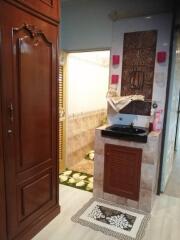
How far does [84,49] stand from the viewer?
2877 millimetres

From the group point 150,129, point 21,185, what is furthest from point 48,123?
point 150,129

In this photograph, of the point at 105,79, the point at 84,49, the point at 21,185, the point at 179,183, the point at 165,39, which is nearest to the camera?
the point at 21,185

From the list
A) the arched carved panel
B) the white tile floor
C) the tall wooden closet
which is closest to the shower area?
the white tile floor

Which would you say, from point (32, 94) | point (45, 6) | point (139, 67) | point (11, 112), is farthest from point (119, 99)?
point (11, 112)

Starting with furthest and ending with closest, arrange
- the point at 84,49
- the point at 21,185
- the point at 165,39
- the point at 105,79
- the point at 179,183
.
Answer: the point at 105,79 → the point at 179,183 → the point at 84,49 → the point at 165,39 → the point at 21,185

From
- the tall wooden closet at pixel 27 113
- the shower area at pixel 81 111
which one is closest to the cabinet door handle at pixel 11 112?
the tall wooden closet at pixel 27 113

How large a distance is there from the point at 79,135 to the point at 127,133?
A: 160 cm

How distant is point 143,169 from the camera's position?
2291mm

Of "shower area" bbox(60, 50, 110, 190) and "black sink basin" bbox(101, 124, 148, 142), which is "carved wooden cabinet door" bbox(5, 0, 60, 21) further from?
"black sink basin" bbox(101, 124, 148, 142)

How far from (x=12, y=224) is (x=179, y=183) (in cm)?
246

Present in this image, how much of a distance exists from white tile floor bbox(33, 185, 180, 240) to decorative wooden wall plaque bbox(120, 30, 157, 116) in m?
1.16

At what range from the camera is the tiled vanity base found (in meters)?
2.23

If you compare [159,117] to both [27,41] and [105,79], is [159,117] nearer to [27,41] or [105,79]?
[27,41]

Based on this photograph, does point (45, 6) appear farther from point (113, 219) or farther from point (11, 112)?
point (113, 219)
